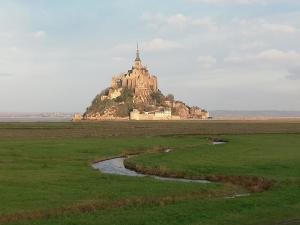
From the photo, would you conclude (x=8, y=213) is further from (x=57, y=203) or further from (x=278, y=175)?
(x=278, y=175)

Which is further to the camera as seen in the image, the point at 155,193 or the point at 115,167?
the point at 115,167

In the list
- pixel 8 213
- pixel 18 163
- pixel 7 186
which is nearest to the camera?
pixel 8 213

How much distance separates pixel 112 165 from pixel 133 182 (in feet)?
54.1

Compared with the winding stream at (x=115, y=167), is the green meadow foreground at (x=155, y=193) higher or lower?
higher

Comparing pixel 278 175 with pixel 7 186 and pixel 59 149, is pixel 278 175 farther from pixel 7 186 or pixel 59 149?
pixel 59 149

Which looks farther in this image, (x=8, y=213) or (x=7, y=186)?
(x=7, y=186)

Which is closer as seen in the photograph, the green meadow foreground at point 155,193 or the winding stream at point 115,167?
the green meadow foreground at point 155,193

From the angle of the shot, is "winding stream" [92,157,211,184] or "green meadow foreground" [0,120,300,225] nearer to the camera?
"green meadow foreground" [0,120,300,225]

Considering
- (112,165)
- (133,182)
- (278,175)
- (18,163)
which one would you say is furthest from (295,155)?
(18,163)

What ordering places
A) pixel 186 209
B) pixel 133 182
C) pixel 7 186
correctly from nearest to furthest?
pixel 186 209
pixel 7 186
pixel 133 182

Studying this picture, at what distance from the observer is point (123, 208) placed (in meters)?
26.3

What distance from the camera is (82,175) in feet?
127

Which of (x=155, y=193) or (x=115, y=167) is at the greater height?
(x=155, y=193)

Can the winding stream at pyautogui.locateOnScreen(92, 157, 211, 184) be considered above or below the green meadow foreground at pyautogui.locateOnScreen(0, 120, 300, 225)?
below
